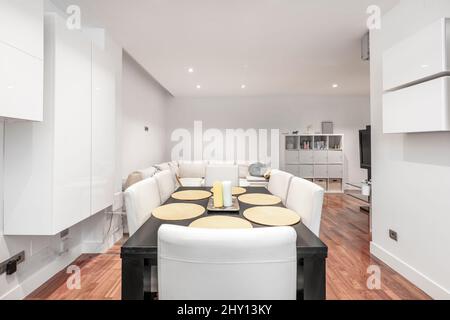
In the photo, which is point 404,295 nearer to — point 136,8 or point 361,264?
point 361,264

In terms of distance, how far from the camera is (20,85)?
133 cm

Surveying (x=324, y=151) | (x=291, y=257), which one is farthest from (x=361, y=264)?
(x=324, y=151)

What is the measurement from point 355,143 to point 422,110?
4616 millimetres

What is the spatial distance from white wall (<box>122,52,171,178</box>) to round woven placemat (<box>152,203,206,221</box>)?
7.05 ft

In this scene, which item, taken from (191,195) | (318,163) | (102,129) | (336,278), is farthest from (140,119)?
(318,163)

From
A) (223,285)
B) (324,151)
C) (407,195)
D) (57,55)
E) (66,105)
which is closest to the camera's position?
(223,285)

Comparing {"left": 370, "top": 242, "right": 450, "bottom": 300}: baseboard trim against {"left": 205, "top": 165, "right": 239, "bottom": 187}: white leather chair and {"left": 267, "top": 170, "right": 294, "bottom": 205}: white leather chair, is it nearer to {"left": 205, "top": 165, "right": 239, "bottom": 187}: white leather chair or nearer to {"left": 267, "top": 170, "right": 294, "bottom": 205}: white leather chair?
{"left": 267, "top": 170, "right": 294, "bottom": 205}: white leather chair

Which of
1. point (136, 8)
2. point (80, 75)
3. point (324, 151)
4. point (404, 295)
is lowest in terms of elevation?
point (404, 295)

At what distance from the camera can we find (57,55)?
1.62 meters

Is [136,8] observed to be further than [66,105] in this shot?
Yes

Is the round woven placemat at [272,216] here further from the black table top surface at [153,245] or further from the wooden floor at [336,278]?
the wooden floor at [336,278]

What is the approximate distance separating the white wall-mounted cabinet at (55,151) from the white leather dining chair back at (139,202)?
0.66 meters

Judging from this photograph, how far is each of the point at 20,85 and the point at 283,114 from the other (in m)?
5.38
